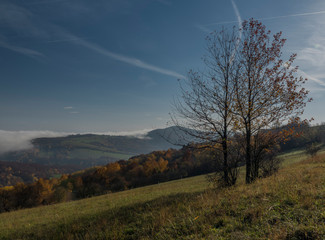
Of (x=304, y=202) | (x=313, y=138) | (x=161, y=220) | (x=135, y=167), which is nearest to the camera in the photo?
(x=304, y=202)

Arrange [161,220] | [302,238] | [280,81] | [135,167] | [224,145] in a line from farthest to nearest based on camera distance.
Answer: [135,167] → [224,145] → [280,81] → [161,220] → [302,238]

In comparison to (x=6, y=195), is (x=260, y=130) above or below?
above

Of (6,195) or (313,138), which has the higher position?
(313,138)

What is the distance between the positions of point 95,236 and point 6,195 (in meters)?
72.9

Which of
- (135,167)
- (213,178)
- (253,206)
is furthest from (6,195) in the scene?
(253,206)

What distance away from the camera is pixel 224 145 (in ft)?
37.7

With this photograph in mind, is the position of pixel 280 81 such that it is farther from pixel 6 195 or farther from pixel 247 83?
pixel 6 195

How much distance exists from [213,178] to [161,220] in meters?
6.47

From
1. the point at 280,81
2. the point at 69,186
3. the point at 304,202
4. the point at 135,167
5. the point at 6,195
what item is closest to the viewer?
the point at 304,202

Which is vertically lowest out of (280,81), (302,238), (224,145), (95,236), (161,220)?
(95,236)

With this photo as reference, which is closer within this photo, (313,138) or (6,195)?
(6,195)

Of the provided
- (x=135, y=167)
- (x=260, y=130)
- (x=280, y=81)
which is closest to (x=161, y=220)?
(x=260, y=130)

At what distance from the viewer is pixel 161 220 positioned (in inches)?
227

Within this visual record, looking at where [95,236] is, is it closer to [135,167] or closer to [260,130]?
[260,130]
